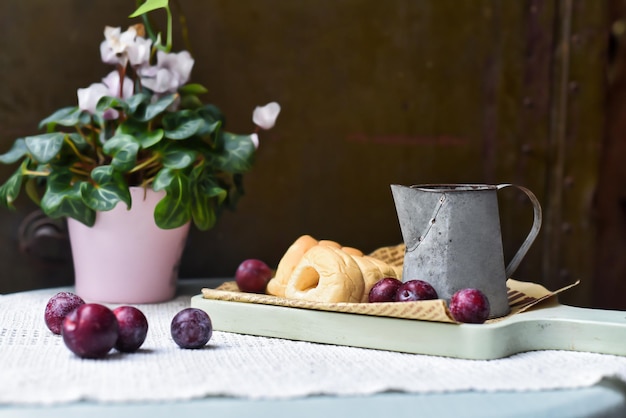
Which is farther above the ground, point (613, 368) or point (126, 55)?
point (126, 55)

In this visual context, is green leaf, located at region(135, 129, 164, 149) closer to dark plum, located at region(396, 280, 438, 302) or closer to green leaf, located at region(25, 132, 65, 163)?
green leaf, located at region(25, 132, 65, 163)

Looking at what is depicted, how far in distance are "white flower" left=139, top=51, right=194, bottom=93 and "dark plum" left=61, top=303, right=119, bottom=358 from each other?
1.76ft

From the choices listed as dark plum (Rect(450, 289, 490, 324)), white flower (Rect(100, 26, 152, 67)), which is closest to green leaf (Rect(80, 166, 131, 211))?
white flower (Rect(100, 26, 152, 67))

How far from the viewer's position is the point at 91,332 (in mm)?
867

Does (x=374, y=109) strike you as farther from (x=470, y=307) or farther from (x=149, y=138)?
(x=470, y=307)

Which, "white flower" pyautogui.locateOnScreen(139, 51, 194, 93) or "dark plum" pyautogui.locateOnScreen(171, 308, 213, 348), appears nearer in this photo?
"dark plum" pyautogui.locateOnScreen(171, 308, 213, 348)

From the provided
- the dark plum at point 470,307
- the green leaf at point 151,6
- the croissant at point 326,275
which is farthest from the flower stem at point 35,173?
the dark plum at point 470,307

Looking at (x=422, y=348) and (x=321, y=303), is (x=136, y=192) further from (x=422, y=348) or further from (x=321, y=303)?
(x=422, y=348)

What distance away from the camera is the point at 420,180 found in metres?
1.74

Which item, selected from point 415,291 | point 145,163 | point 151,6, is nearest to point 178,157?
point 145,163

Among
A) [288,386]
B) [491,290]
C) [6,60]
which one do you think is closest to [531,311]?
[491,290]

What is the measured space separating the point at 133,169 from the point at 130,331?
42cm

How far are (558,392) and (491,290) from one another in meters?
0.25

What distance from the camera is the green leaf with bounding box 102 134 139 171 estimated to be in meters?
1.21
